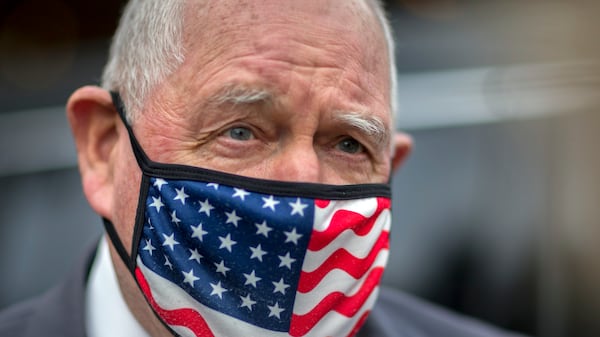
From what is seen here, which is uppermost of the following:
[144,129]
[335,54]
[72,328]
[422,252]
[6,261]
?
[335,54]

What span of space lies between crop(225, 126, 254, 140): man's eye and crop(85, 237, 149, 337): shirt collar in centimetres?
66

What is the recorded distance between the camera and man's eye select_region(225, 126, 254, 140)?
102 inches

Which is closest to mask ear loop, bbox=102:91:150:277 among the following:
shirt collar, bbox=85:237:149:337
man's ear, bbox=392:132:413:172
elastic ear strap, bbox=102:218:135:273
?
elastic ear strap, bbox=102:218:135:273

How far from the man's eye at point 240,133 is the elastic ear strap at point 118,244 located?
0.46 meters

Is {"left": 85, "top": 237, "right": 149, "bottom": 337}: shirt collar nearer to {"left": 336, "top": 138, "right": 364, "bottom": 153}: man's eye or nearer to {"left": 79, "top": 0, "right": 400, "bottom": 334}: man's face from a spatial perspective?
{"left": 79, "top": 0, "right": 400, "bottom": 334}: man's face

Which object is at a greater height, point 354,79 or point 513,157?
point 354,79

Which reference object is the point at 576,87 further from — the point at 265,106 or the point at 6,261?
the point at 6,261

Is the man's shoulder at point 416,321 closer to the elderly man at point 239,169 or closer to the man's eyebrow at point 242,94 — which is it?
the elderly man at point 239,169

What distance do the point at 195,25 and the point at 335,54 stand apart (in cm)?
41

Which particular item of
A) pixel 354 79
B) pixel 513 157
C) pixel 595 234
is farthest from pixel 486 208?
pixel 354 79

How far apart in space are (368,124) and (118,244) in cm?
82

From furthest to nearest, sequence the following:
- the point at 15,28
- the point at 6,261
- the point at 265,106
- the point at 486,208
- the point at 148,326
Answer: the point at 15,28, the point at 6,261, the point at 486,208, the point at 148,326, the point at 265,106

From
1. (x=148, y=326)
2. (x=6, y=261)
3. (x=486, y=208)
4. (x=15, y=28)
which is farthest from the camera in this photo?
(x=15, y=28)

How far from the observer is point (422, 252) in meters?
4.79
